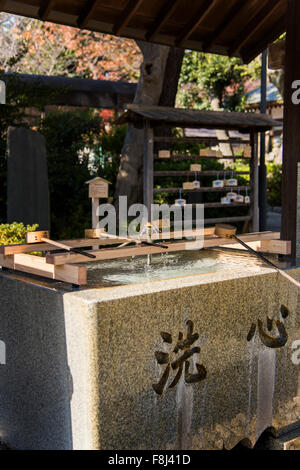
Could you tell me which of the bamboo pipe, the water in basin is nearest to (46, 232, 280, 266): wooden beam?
the bamboo pipe

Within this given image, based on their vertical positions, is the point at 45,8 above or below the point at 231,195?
above

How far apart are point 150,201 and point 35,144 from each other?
2.08 metres

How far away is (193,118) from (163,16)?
15.9ft

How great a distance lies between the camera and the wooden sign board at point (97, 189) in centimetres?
582

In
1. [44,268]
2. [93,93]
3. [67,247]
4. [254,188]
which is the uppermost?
[93,93]

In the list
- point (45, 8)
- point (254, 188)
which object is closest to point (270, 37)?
point (45, 8)

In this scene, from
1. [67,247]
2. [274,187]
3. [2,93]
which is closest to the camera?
[67,247]

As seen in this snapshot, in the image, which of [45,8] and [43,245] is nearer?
[43,245]

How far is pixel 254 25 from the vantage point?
4527 mm

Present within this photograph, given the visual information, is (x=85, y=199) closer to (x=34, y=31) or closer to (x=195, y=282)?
(x=195, y=282)

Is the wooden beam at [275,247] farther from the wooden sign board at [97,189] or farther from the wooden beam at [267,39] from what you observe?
the wooden sign board at [97,189]

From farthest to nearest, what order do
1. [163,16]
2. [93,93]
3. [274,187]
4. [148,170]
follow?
1. [274,187]
2. [93,93]
3. [148,170]
4. [163,16]

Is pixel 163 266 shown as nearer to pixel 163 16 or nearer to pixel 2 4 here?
pixel 163 16
